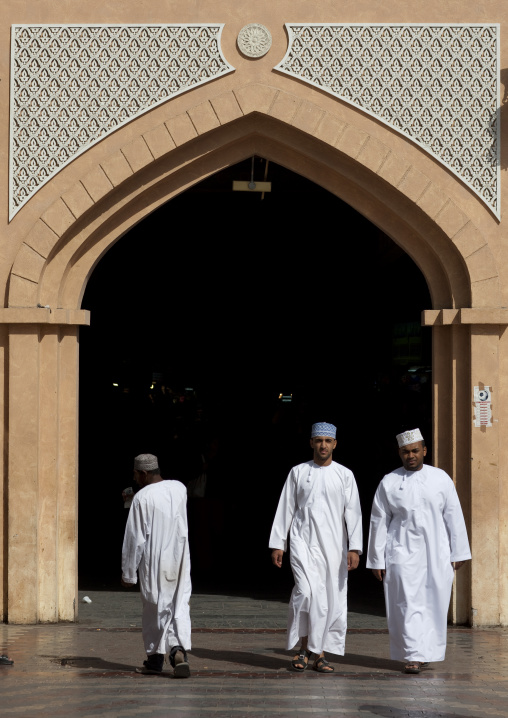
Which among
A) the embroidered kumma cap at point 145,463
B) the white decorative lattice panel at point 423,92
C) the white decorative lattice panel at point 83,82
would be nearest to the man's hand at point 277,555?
the embroidered kumma cap at point 145,463

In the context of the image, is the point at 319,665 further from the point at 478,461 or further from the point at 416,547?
Answer: the point at 478,461

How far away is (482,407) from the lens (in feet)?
25.3

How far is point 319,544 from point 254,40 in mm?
3578

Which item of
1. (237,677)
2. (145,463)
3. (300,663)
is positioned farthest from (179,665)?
(145,463)

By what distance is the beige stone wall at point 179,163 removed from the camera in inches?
303

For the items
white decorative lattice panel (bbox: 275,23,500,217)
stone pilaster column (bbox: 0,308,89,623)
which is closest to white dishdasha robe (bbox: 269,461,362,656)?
stone pilaster column (bbox: 0,308,89,623)

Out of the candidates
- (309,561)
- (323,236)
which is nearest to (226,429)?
(323,236)

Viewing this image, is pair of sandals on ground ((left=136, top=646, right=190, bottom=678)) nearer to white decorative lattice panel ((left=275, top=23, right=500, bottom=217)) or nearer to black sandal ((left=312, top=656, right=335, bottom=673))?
black sandal ((left=312, top=656, right=335, bottom=673))

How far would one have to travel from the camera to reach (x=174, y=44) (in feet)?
25.6

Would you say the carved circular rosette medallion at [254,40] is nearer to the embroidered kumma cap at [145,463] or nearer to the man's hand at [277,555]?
the embroidered kumma cap at [145,463]

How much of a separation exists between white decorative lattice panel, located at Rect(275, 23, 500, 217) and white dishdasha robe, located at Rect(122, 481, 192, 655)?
3.21m

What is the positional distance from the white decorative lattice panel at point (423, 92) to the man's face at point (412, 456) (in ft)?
6.86

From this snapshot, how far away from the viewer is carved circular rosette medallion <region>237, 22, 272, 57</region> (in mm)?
7773
